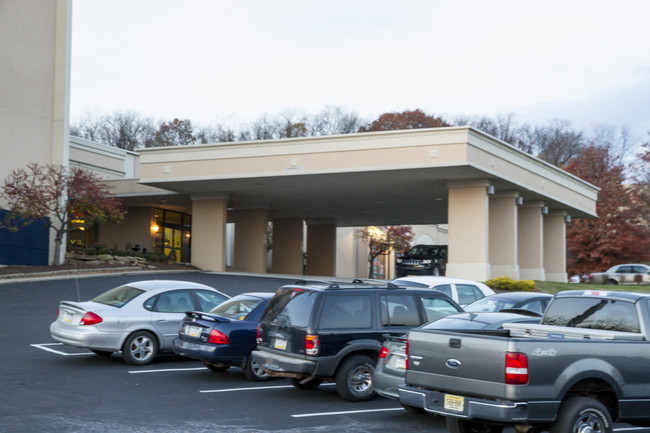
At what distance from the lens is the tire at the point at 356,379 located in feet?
36.4

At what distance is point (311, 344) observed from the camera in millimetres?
10875

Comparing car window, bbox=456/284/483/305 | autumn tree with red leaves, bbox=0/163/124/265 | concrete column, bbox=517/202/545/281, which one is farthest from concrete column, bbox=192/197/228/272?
car window, bbox=456/284/483/305

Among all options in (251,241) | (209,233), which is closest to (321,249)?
(251,241)

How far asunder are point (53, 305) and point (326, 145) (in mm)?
13136

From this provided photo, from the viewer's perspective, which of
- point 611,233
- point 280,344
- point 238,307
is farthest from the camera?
point 611,233

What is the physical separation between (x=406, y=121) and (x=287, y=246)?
3082 centimetres

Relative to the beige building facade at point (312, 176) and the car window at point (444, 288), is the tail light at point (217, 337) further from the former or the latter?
the beige building facade at point (312, 176)

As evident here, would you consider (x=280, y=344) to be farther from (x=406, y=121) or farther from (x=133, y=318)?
(x=406, y=121)

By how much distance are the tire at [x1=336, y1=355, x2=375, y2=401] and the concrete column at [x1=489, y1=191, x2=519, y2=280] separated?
25489 millimetres

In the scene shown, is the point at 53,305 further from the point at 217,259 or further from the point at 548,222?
the point at 548,222

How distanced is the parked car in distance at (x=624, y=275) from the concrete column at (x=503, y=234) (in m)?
13.1

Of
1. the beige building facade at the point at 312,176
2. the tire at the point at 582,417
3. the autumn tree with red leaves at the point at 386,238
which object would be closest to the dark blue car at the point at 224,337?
the tire at the point at 582,417

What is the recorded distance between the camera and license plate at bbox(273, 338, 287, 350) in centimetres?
1117

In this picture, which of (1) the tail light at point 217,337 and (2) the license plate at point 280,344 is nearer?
(2) the license plate at point 280,344
